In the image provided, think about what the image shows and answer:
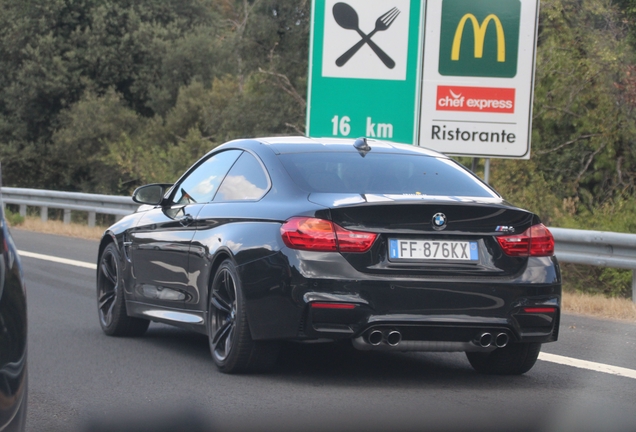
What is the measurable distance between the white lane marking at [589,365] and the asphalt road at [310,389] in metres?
0.08

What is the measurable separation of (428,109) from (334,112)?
115 centimetres

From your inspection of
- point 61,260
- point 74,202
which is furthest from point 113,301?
point 74,202

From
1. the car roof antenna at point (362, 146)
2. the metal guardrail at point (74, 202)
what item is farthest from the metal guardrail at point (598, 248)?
the metal guardrail at point (74, 202)

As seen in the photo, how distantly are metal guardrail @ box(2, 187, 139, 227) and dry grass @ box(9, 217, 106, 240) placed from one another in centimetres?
35

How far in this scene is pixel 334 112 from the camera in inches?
520

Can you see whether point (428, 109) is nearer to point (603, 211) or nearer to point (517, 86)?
point (517, 86)

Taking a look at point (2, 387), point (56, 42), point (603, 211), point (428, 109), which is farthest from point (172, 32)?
point (2, 387)

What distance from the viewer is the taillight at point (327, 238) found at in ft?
19.5

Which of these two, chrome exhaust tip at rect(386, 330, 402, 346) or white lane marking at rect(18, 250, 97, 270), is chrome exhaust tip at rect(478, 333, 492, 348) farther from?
white lane marking at rect(18, 250, 97, 270)

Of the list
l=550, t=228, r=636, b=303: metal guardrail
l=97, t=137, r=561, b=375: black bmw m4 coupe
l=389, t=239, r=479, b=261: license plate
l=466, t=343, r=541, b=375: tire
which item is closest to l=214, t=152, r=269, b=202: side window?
l=97, t=137, r=561, b=375: black bmw m4 coupe

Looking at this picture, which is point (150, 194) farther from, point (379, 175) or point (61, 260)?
point (61, 260)

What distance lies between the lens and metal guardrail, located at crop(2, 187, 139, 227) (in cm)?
1983

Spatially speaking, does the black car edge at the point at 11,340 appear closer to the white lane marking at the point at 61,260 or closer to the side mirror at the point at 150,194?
the side mirror at the point at 150,194

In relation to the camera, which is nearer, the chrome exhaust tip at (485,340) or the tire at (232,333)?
the chrome exhaust tip at (485,340)
